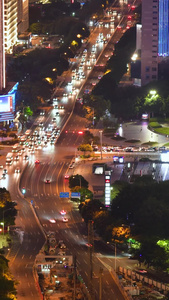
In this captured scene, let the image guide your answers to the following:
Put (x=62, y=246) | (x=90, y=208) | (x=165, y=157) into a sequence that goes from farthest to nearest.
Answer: (x=165, y=157)
(x=90, y=208)
(x=62, y=246)

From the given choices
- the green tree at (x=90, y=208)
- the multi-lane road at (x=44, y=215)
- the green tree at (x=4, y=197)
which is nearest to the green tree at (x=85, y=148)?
the multi-lane road at (x=44, y=215)

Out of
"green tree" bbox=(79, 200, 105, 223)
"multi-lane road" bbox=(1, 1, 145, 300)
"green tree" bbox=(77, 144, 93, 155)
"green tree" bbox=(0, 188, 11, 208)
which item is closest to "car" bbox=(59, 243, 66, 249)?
"multi-lane road" bbox=(1, 1, 145, 300)

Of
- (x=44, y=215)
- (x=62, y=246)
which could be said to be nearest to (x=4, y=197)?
(x=44, y=215)

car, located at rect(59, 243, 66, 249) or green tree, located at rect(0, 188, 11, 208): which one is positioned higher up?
green tree, located at rect(0, 188, 11, 208)

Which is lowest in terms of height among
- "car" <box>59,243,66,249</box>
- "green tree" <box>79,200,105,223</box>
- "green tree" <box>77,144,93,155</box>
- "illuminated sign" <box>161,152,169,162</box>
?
"car" <box>59,243,66,249</box>

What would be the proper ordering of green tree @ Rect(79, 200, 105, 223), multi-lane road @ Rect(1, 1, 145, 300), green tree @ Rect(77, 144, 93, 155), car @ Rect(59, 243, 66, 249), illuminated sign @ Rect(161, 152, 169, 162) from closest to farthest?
multi-lane road @ Rect(1, 1, 145, 300)
car @ Rect(59, 243, 66, 249)
green tree @ Rect(79, 200, 105, 223)
illuminated sign @ Rect(161, 152, 169, 162)
green tree @ Rect(77, 144, 93, 155)

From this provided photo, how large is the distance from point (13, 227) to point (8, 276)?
904 inches

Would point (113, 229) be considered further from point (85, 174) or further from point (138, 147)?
point (138, 147)

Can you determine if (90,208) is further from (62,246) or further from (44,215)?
(62,246)

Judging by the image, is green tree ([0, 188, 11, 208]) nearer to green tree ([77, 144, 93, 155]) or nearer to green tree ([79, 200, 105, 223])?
green tree ([79, 200, 105, 223])

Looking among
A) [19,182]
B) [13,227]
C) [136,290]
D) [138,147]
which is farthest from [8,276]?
[138,147]

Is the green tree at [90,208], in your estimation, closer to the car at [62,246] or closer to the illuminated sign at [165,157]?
the car at [62,246]

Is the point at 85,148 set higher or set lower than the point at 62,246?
higher

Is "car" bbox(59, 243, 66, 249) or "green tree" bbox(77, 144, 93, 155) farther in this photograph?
"green tree" bbox(77, 144, 93, 155)
